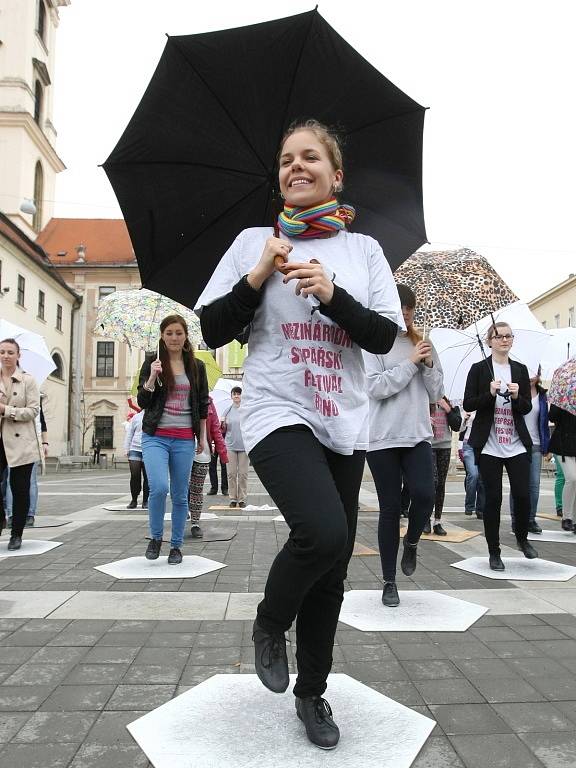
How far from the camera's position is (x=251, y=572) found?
5418mm

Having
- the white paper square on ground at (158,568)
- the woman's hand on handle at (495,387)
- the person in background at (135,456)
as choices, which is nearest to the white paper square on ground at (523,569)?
the woman's hand on handle at (495,387)

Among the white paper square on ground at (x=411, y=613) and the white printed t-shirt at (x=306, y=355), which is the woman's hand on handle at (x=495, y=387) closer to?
the white paper square on ground at (x=411, y=613)

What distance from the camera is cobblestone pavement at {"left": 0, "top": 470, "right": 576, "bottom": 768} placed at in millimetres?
2330

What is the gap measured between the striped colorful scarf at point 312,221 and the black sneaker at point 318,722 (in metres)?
1.62

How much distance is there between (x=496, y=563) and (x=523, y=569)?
9.7 inches

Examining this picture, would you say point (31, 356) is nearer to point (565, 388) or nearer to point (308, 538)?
point (565, 388)

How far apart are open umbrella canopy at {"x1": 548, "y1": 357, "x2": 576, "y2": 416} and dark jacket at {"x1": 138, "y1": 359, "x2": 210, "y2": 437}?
3.86 metres

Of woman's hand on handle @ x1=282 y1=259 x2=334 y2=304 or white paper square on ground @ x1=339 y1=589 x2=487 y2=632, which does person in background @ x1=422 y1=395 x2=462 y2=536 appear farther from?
woman's hand on handle @ x1=282 y1=259 x2=334 y2=304

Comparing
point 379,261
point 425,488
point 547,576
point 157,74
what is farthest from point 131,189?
point 547,576

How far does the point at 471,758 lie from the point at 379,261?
1735mm

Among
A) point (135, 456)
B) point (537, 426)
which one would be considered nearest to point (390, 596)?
point (537, 426)

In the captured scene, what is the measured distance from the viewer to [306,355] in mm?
2338

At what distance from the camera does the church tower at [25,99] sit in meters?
44.5

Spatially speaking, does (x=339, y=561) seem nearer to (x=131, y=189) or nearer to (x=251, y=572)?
(x=131, y=189)
